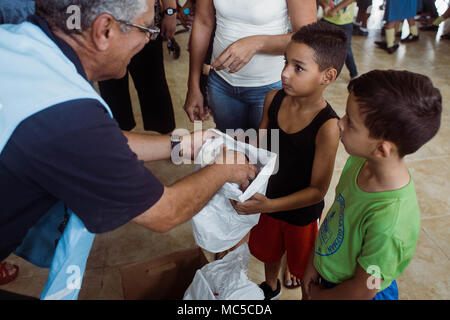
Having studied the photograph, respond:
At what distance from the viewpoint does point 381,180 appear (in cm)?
103

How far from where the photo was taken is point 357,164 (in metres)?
1.18

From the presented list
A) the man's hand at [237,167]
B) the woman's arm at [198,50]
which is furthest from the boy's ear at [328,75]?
the woman's arm at [198,50]

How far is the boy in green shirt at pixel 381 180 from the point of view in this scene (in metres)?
0.94

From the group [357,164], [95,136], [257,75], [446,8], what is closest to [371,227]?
[357,164]

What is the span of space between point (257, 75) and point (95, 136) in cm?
93

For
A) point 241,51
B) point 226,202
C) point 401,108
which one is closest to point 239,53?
point 241,51

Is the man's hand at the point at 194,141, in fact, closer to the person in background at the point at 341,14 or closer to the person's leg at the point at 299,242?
the person's leg at the point at 299,242

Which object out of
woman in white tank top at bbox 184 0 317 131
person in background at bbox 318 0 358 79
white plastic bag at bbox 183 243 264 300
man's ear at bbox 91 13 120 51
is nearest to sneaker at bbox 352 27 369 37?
person in background at bbox 318 0 358 79

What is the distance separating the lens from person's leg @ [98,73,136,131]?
249 centimetres

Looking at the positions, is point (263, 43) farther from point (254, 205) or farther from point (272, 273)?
point (272, 273)

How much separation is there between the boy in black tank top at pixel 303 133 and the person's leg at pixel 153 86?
1.15 metres

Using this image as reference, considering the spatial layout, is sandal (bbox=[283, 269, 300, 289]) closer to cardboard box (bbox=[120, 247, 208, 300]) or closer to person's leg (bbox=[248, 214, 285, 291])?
person's leg (bbox=[248, 214, 285, 291])

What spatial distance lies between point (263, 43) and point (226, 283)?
0.95 m

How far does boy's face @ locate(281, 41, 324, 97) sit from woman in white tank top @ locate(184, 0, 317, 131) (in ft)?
0.72
